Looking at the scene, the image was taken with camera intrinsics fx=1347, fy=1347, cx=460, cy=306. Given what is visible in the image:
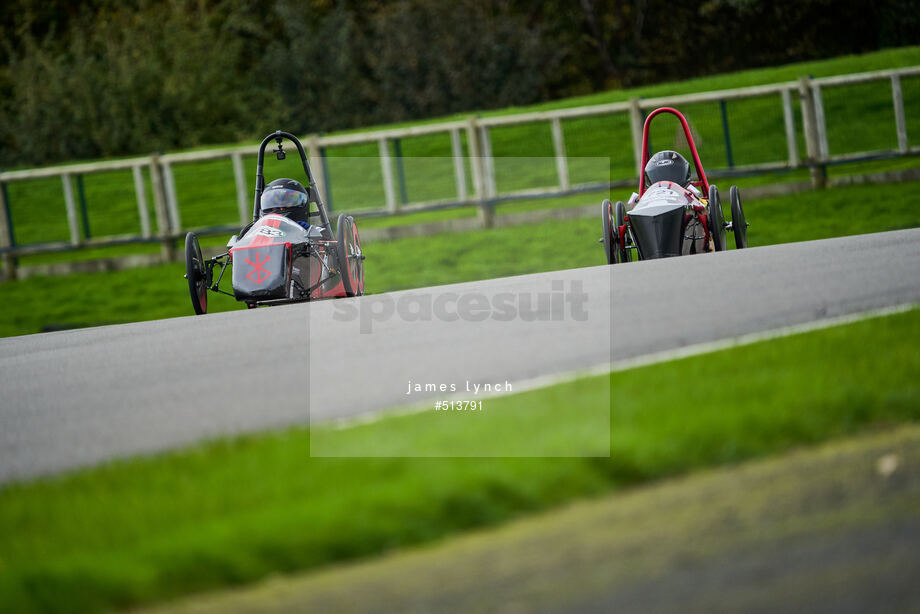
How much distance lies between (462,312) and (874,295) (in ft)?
8.89

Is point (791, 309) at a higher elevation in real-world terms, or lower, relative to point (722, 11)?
lower

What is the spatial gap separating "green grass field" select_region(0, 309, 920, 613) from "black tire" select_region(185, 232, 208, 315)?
7563 mm

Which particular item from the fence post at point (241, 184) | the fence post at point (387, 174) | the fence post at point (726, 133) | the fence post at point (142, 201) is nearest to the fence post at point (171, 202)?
the fence post at point (142, 201)

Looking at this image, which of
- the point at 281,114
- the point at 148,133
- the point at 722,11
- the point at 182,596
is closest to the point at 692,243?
the point at 182,596

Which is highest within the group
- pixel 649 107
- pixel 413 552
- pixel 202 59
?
pixel 202 59

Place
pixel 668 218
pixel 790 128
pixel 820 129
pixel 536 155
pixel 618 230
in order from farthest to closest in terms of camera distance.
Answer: pixel 536 155 → pixel 820 129 → pixel 790 128 → pixel 618 230 → pixel 668 218

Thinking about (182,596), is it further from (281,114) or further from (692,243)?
(281,114)

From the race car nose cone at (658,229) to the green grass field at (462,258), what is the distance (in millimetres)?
5441

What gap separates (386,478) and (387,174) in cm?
1648

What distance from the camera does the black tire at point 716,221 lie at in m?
12.5

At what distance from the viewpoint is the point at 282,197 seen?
43.5ft

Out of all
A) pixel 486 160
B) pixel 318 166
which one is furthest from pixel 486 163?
pixel 318 166

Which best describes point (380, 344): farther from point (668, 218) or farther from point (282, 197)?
point (282, 197)

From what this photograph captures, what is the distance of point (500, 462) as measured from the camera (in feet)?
16.3
